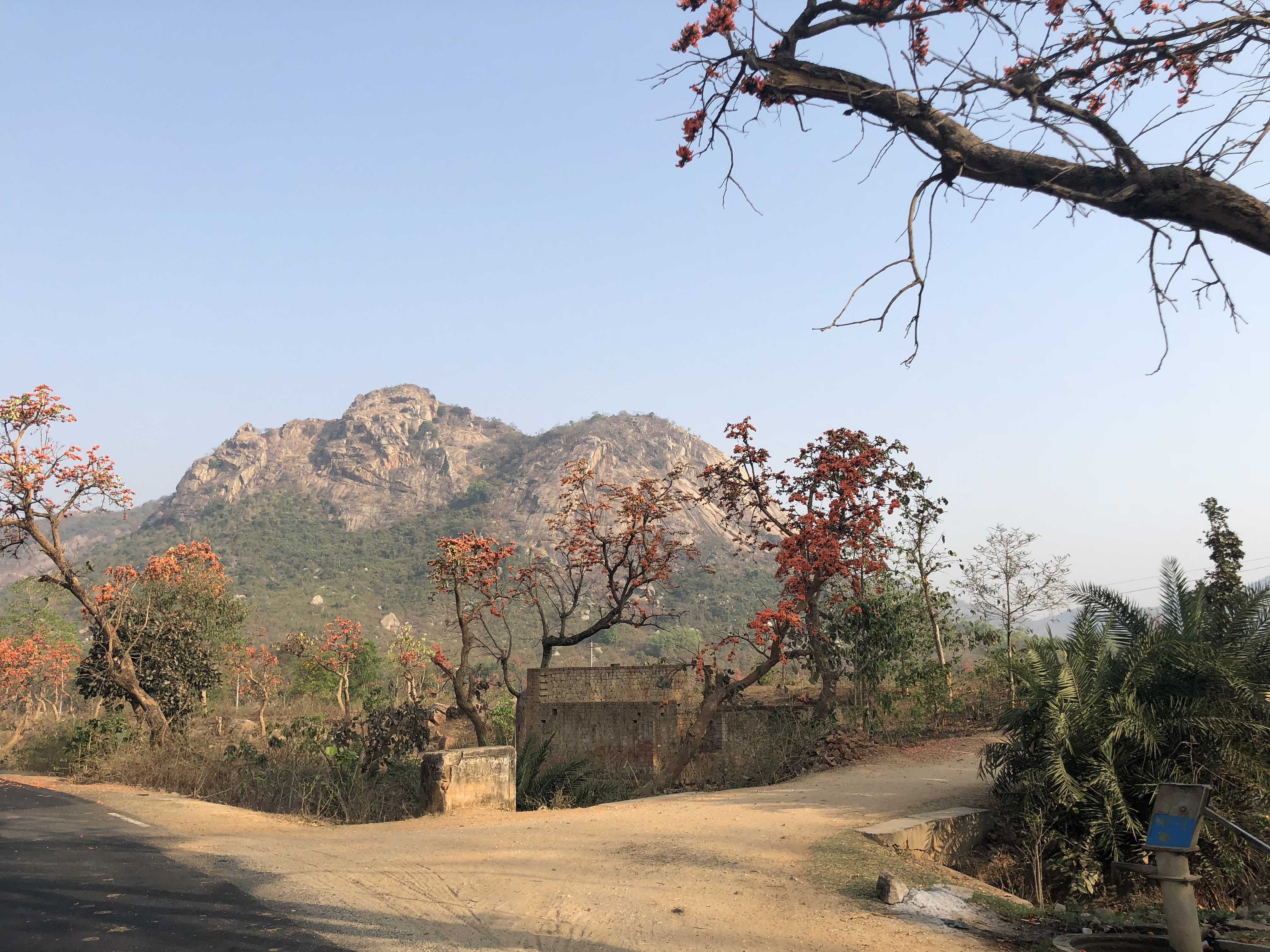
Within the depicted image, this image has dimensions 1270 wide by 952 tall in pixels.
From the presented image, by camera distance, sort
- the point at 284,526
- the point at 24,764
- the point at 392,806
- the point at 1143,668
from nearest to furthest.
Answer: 1. the point at 1143,668
2. the point at 392,806
3. the point at 24,764
4. the point at 284,526

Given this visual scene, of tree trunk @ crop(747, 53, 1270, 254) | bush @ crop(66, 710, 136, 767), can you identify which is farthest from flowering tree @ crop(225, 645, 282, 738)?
tree trunk @ crop(747, 53, 1270, 254)

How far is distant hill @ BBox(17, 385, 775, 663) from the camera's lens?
59156mm

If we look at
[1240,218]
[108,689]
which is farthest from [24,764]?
[1240,218]

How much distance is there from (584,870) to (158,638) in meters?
12.1

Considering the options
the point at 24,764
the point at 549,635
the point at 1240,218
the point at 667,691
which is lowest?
the point at 24,764

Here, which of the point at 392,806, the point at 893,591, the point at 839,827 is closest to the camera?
the point at 839,827

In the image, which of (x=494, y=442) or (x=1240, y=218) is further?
(x=494, y=442)

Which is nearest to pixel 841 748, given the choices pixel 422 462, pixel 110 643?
pixel 110 643

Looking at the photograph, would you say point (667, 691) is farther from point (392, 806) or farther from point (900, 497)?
point (392, 806)

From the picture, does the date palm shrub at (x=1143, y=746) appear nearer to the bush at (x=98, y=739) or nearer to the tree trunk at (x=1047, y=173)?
the tree trunk at (x=1047, y=173)

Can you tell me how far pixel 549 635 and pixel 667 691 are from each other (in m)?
2.23

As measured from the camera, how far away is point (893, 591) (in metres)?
14.0

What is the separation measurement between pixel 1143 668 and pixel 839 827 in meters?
2.70

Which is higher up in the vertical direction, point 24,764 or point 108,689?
point 108,689
